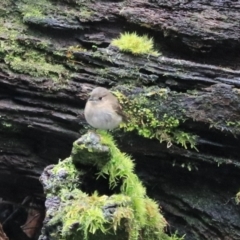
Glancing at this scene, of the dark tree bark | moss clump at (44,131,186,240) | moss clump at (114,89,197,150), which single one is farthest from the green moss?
moss clump at (44,131,186,240)

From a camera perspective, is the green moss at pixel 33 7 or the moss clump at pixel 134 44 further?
the green moss at pixel 33 7

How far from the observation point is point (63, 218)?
3691mm

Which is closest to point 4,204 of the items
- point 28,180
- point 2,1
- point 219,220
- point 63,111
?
point 28,180

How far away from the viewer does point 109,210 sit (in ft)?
11.7

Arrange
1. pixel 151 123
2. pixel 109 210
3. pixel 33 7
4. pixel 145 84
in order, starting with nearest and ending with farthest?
pixel 109 210
pixel 151 123
pixel 145 84
pixel 33 7

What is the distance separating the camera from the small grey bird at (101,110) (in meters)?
4.70

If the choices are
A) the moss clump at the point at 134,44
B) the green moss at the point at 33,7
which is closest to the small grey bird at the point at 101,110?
the moss clump at the point at 134,44

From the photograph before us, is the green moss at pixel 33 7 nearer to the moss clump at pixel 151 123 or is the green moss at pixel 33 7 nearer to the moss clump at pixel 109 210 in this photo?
the moss clump at pixel 151 123

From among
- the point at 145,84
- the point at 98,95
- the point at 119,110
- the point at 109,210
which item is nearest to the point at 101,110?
the point at 98,95

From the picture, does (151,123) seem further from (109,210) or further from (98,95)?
(109,210)

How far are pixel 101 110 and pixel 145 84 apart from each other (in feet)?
2.89

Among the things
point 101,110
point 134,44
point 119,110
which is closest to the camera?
point 101,110

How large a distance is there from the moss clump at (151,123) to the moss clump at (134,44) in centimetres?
55

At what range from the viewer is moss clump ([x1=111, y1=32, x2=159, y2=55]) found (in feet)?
18.0
